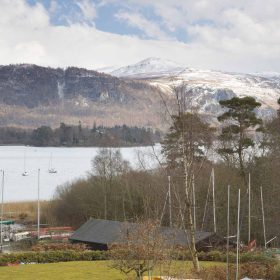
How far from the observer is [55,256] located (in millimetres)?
27672

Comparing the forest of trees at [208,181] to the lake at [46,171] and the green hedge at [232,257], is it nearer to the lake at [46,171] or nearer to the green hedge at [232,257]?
the green hedge at [232,257]

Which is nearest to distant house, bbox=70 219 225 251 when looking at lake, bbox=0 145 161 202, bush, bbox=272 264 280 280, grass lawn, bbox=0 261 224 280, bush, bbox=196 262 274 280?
grass lawn, bbox=0 261 224 280

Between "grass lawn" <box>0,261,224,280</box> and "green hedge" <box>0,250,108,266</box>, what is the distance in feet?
4.04

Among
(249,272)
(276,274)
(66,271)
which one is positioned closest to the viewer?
(276,274)

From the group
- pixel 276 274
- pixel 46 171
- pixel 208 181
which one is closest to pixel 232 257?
pixel 276 274

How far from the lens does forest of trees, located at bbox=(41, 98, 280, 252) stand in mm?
31016

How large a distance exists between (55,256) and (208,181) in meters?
12.1

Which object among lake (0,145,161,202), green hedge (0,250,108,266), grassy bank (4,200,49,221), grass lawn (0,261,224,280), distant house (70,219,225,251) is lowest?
grass lawn (0,261,224,280)

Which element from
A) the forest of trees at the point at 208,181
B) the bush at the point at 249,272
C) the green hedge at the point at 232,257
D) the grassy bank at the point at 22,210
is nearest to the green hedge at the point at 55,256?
the forest of trees at the point at 208,181

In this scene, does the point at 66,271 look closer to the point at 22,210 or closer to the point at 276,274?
the point at 276,274

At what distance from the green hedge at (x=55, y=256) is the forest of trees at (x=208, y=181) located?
3.31 metres

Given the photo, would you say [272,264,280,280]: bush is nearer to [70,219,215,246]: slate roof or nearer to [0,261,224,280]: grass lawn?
[0,261,224,280]: grass lawn

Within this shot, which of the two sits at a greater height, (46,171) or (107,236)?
(46,171)

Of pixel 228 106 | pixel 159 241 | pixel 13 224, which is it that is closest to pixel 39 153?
pixel 13 224
